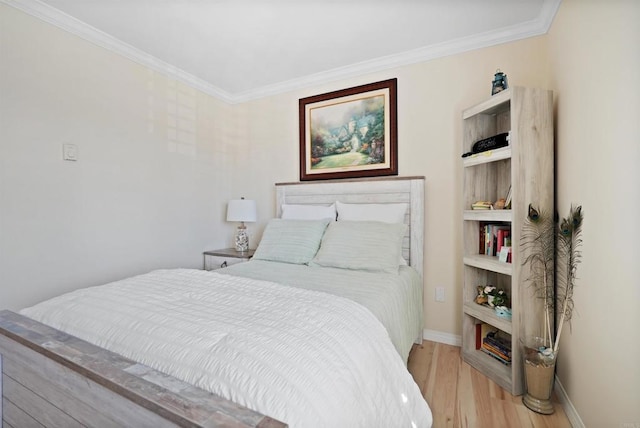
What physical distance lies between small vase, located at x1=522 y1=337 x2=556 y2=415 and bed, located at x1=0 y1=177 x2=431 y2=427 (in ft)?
2.28

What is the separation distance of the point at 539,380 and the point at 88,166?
3.25 m

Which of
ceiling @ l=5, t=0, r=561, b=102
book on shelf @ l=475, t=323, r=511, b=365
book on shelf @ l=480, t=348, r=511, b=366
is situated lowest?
book on shelf @ l=480, t=348, r=511, b=366

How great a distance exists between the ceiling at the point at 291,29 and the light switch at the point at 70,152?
0.83 metres

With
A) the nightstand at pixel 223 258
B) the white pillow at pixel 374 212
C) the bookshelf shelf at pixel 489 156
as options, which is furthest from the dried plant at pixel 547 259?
the nightstand at pixel 223 258

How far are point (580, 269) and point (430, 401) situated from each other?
1.07 metres

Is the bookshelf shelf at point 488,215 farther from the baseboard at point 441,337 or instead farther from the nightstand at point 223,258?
the nightstand at point 223,258

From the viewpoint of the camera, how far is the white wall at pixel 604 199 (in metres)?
1.10

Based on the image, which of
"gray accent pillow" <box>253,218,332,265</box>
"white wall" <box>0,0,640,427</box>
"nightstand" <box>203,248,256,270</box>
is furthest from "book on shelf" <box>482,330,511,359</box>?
"nightstand" <box>203,248,256,270</box>

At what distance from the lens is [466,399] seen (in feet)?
5.59

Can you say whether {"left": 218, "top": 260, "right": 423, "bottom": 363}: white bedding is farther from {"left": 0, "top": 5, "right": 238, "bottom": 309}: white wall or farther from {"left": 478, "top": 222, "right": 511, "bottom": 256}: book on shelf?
{"left": 0, "top": 5, "right": 238, "bottom": 309}: white wall

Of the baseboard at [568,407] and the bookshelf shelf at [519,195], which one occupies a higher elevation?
the bookshelf shelf at [519,195]

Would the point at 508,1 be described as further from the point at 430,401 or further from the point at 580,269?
the point at 430,401

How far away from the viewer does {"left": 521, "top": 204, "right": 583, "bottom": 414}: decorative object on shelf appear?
154cm

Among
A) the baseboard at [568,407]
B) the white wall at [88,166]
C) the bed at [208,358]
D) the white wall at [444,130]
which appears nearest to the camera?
the bed at [208,358]
